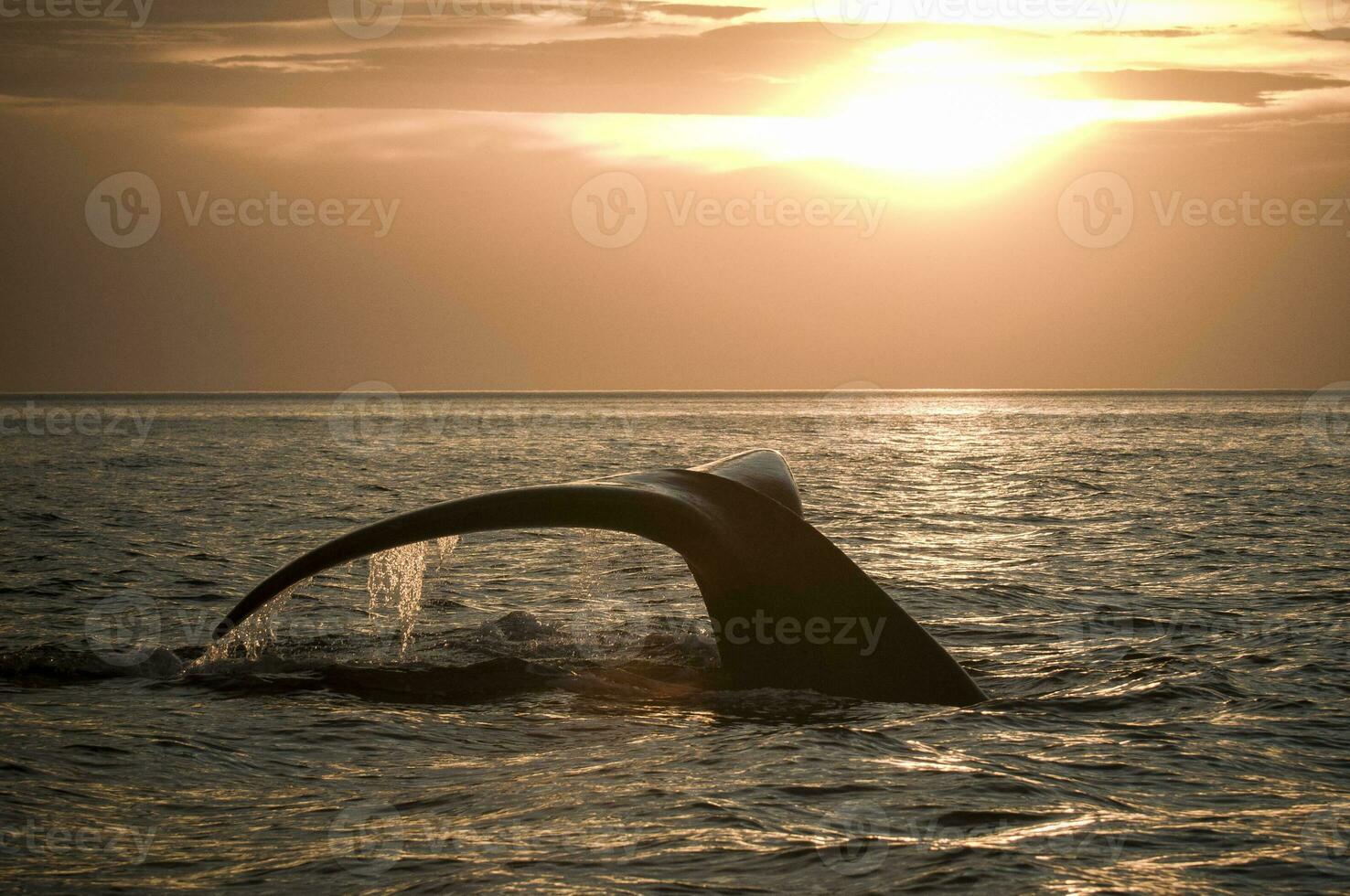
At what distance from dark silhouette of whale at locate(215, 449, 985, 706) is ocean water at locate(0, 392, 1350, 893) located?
0.39 m

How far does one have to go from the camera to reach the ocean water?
18.6ft

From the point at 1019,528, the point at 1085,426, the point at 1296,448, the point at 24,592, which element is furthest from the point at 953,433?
the point at 24,592

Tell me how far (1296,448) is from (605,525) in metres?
62.5

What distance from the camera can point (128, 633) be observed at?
11.9 metres

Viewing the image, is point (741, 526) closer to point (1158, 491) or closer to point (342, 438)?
point (1158, 491)

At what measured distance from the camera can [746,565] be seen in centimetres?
753

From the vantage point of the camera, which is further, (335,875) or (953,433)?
(953,433)

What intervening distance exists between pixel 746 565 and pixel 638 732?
4.18 ft

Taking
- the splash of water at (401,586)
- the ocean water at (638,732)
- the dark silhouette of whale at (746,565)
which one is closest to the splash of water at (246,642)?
the ocean water at (638,732)

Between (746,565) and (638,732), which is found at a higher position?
(746,565)

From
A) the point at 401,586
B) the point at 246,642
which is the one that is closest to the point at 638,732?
the point at 246,642

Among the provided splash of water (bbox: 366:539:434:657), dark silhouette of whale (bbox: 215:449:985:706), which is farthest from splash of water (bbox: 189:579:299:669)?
dark silhouette of whale (bbox: 215:449:985:706)

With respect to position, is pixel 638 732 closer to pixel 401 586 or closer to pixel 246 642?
pixel 246 642

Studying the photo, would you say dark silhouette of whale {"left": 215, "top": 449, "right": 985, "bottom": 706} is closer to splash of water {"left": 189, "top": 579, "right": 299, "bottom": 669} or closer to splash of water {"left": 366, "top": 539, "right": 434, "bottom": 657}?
splash of water {"left": 366, "top": 539, "right": 434, "bottom": 657}
